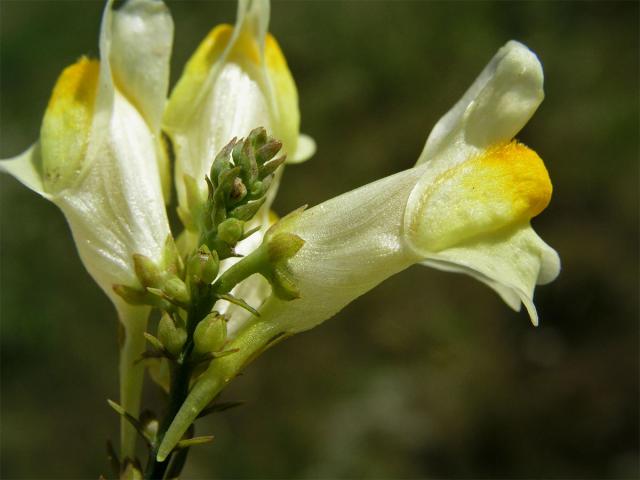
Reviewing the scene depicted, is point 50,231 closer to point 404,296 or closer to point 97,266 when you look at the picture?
point 404,296

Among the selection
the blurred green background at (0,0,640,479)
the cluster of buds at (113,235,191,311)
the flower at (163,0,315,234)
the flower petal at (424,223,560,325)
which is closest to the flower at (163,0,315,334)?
the flower at (163,0,315,234)

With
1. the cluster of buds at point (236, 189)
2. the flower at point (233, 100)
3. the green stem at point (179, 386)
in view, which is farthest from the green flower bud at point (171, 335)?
the flower at point (233, 100)

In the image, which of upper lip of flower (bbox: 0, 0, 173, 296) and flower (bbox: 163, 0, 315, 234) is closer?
upper lip of flower (bbox: 0, 0, 173, 296)

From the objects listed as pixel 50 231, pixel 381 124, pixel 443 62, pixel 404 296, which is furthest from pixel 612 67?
pixel 50 231

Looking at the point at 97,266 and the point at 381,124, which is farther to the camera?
the point at 381,124

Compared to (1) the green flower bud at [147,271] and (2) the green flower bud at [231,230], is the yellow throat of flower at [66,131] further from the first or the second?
(2) the green flower bud at [231,230]

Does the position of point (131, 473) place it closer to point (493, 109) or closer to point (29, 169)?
point (29, 169)

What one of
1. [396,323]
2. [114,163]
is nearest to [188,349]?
[114,163]

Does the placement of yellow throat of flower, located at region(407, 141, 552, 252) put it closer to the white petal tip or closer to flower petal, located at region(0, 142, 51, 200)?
the white petal tip
